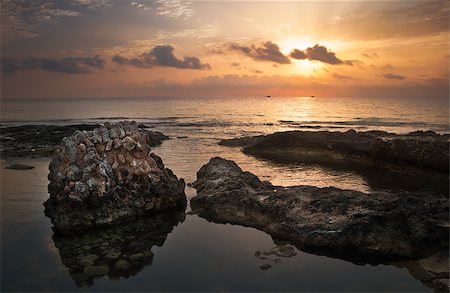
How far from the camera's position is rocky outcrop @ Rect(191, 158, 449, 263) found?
10719 millimetres

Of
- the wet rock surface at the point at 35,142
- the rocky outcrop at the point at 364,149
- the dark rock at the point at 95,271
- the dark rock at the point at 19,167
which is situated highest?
the rocky outcrop at the point at 364,149

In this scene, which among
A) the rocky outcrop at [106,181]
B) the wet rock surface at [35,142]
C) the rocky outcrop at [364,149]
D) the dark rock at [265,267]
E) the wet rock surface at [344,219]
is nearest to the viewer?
the dark rock at [265,267]

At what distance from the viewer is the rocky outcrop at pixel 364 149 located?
22.1 metres

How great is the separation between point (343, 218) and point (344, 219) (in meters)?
0.08

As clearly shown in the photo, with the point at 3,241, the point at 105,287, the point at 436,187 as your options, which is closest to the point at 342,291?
the point at 105,287

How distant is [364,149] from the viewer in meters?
26.4

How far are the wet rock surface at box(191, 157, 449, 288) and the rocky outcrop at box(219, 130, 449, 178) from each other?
33.7 feet

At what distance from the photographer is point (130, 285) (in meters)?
9.42

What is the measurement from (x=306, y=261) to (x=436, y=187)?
42.5 feet

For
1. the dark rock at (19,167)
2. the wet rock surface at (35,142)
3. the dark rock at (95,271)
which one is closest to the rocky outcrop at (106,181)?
the dark rock at (95,271)

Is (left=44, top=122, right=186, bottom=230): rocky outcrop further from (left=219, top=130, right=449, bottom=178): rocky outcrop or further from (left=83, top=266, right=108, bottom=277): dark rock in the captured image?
(left=219, top=130, right=449, bottom=178): rocky outcrop

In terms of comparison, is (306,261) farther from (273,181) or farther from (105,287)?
(273,181)

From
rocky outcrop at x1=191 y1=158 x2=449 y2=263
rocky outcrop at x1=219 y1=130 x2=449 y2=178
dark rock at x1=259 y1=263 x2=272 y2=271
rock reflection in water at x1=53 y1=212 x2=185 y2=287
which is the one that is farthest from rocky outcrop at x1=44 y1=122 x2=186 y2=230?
rocky outcrop at x1=219 y1=130 x2=449 y2=178

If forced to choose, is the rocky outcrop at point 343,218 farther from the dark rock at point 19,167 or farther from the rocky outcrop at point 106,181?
the dark rock at point 19,167
